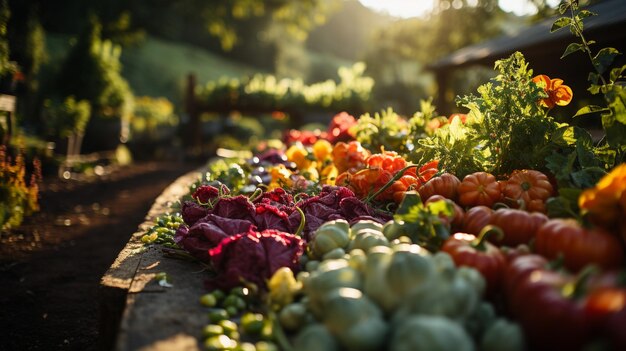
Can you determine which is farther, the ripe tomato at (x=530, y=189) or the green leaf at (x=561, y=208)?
the ripe tomato at (x=530, y=189)

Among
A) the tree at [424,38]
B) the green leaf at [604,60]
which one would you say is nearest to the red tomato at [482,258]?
the green leaf at [604,60]

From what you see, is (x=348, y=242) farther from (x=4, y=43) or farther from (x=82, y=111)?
(x=82, y=111)

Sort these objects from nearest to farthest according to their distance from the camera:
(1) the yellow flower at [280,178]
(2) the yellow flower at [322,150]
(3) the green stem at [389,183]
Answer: (3) the green stem at [389,183]
(1) the yellow flower at [280,178]
(2) the yellow flower at [322,150]

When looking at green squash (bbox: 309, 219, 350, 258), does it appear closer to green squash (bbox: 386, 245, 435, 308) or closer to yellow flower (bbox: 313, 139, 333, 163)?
green squash (bbox: 386, 245, 435, 308)

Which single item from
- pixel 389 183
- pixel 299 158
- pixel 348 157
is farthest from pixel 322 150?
pixel 389 183

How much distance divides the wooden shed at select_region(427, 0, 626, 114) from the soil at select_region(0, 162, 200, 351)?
175 inches

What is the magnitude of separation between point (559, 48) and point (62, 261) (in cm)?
584

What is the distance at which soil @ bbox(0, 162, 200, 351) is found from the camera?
3.15 meters

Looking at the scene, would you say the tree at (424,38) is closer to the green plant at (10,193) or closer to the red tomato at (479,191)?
the green plant at (10,193)

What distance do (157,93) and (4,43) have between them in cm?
2677

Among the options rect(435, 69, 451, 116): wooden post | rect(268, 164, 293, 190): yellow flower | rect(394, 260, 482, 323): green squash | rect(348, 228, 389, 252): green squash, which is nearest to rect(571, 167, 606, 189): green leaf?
rect(348, 228, 389, 252): green squash

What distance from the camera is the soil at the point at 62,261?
3.15 m

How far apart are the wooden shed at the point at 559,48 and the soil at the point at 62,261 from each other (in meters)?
4.45

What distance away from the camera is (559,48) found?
5.79 metres
